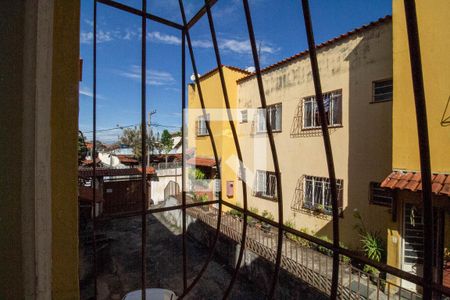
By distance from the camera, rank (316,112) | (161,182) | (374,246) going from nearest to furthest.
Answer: (374,246) → (316,112) → (161,182)

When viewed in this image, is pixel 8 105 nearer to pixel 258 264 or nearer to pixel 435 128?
pixel 435 128

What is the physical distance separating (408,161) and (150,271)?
23.3ft

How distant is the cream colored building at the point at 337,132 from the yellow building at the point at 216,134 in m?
1.83

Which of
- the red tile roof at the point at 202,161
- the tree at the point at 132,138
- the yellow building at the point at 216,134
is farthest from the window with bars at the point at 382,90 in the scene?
the tree at the point at 132,138

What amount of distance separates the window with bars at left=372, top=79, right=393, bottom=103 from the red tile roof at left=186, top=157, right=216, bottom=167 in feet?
25.3

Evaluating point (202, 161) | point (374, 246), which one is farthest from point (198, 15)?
point (202, 161)

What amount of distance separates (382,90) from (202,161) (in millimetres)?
8783

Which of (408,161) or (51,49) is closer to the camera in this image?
(51,49)

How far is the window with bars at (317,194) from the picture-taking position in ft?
27.1

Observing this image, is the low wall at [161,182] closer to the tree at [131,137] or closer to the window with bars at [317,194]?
the window with bars at [317,194]

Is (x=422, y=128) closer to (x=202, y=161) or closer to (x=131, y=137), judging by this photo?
(x=202, y=161)

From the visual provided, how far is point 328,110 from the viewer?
834 centimetres

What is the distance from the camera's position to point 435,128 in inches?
182

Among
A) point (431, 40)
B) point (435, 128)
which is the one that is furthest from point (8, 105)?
point (431, 40)
